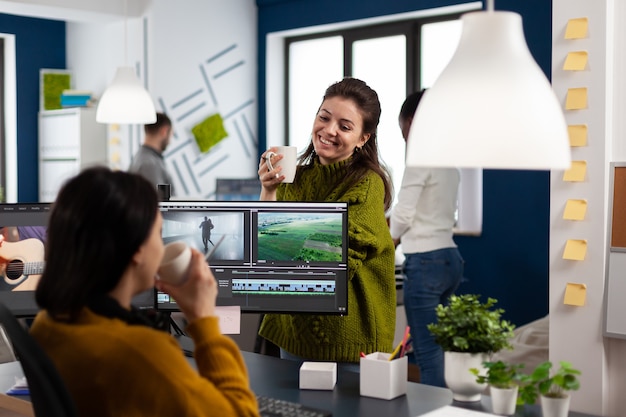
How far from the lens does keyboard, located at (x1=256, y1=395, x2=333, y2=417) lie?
67.2 inches

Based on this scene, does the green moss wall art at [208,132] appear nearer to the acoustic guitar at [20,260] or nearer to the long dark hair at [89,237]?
the acoustic guitar at [20,260]

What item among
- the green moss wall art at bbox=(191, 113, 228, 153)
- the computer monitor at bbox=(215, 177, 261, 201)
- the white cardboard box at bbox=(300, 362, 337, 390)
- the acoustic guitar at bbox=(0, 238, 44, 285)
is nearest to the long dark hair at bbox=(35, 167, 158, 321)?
the white cardboard box at bbox=(300, 362, 337, 390)

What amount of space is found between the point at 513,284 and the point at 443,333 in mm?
3375

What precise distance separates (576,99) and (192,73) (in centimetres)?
381

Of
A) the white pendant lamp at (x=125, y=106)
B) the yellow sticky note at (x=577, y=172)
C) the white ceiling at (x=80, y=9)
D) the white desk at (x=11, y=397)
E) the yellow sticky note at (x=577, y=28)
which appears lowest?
the white desk at (x=11, y=397)

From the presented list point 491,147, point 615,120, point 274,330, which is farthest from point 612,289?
point 491,147

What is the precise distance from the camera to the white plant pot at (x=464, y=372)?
1799 mm

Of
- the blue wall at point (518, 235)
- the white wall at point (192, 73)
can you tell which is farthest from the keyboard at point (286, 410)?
the white wall at point (192, 73)

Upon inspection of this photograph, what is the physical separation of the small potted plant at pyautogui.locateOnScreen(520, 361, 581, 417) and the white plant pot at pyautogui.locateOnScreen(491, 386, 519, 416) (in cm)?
4

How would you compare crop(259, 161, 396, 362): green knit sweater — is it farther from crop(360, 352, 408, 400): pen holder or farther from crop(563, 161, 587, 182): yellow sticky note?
crop(563, 161, 587, 182): yellow sticky note

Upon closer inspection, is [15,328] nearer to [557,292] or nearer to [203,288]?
[203,288]

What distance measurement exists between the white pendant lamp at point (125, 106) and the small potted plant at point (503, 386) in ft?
10.7

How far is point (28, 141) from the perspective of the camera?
7.20 metres

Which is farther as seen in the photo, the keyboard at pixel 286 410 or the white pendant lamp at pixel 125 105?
the white pendant lamp at pixel 125 105
